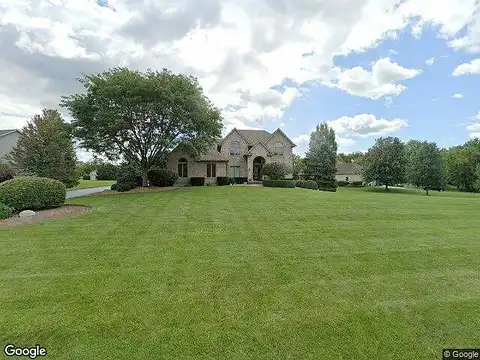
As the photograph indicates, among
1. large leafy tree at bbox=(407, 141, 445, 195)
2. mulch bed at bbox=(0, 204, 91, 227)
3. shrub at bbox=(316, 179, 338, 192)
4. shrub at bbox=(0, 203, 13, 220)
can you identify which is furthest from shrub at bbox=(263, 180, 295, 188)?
large leafy tree at bbox=(407, 141, 445, 195)

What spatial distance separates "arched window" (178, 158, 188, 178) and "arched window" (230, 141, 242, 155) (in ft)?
19.6

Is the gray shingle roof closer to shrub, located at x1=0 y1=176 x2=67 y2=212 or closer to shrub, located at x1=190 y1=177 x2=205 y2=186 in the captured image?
shrub, located at x1=190 y1=177 x2=205 y2=186

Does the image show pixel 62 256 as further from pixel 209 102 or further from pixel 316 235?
pixel 209 102

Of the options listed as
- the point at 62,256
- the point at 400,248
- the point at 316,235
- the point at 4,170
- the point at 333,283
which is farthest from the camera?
the point at 4,170

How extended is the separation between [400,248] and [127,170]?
2594 centimetres

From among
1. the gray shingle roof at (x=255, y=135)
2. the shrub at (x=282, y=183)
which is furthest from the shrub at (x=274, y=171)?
the gray shingle roof at (x=255, y=135)

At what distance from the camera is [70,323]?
430 centimetres

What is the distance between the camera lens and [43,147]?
888 inches

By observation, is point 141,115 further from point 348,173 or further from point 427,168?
point 348,173

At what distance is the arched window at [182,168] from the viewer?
111 feet

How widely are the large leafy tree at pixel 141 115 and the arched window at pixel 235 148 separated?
8541mm

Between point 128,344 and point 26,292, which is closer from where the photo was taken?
point 128,344

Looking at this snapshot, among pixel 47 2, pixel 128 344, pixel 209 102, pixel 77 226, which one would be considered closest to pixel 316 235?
pixel 128 344

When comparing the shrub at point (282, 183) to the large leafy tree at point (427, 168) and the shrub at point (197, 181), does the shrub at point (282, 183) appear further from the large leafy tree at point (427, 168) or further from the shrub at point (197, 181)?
the large leafy tree at point (427, 168)
